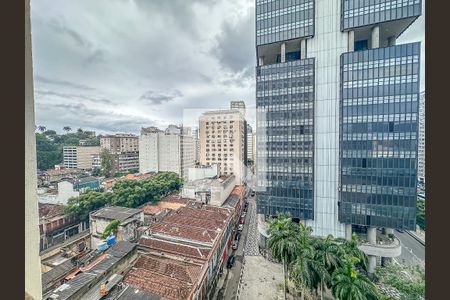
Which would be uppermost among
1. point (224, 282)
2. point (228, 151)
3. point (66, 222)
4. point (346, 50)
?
point (346, 50)

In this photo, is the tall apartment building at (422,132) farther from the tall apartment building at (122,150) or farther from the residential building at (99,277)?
the tall apartment building at (122,150)

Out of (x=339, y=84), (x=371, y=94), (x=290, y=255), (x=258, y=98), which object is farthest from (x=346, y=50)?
(x=290, y=255)

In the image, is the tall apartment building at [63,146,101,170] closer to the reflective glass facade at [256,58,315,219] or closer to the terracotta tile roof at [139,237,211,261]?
the terracotta tile roof at [139,237,211,261]

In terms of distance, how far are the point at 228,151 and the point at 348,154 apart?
59.5 ft

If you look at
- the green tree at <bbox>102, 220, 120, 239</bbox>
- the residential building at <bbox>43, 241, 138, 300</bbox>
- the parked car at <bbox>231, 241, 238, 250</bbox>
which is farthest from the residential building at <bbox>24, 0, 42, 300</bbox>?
the parked car at <bbox>231, 241, 238, 250</bbox>

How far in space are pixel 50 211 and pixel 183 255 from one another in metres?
14.3

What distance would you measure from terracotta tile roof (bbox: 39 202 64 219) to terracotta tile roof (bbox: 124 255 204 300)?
37.9ft

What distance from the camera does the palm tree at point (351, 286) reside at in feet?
21.5

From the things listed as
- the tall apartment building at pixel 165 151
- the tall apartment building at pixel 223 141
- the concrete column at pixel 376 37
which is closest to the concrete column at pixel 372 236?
the concrete column at pixel 376 37

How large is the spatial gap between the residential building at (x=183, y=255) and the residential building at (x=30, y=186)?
8.09m

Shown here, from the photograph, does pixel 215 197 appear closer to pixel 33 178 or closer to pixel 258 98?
pixel 258 98

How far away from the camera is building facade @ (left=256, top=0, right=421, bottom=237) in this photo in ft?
41.4

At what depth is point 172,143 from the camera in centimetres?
3378

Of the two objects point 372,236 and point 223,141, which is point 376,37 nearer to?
point 372,236
